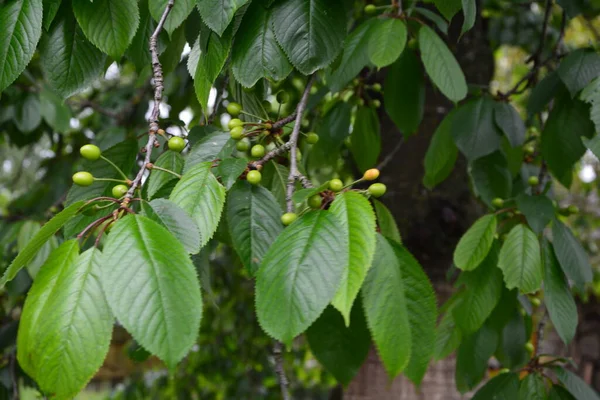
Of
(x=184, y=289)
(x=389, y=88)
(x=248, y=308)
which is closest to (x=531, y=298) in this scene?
(x=389, y=88)

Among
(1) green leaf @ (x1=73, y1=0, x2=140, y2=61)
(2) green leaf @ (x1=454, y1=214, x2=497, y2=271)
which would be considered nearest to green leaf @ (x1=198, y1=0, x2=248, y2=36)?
(1) green leaf @ (x1=73, y1=0, x2=140, y2=61)

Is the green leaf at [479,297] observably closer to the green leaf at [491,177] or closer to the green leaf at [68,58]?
the green leaf at [491,177]

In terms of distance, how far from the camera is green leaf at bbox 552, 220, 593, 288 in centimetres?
154

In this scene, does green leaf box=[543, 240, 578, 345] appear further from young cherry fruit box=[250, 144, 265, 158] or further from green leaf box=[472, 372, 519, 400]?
young cherry fruit box=[250, 144, 265, 158]

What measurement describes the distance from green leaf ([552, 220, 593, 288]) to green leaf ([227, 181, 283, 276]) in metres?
0.85

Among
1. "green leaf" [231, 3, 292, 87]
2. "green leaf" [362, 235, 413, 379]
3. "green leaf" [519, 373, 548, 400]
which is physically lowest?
"green leaf" [519, 373, 548, 400]

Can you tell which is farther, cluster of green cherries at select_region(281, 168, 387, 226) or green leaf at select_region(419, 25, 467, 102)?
green leaf at select_region(419, 25, 467, 102)

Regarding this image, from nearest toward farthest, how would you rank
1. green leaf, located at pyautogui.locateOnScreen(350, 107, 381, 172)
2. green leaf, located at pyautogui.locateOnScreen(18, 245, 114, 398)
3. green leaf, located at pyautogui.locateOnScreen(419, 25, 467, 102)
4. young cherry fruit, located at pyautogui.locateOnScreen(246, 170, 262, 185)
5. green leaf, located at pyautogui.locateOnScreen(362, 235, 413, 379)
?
green leaf, located at pyautogui.locateOnScreen(18, 245, 114, 398), green leaf, located at pyautogui.locateOnScreen(362, 235, 413, 379), young cherry fruit, located at pyautogui.locateOnScreen(246, 170, 262, 185), green leaf, located at pyautogui.locateOnScreen(419, 25, 467, 102), green leaf, located at pyautogui.locateOnScreen(350, 107, 381, 172)

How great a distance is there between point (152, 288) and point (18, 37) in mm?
613

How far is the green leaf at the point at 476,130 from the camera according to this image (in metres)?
1.70

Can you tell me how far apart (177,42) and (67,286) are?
89 centimetres

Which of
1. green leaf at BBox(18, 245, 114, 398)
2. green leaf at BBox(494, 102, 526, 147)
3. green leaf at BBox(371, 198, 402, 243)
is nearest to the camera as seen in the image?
green leaf at BBox(18, 245, 114, 398)

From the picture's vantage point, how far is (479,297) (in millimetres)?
1533

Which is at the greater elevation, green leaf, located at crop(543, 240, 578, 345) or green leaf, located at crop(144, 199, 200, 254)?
green leaf, located at crop(144, 199, 200, 254)
